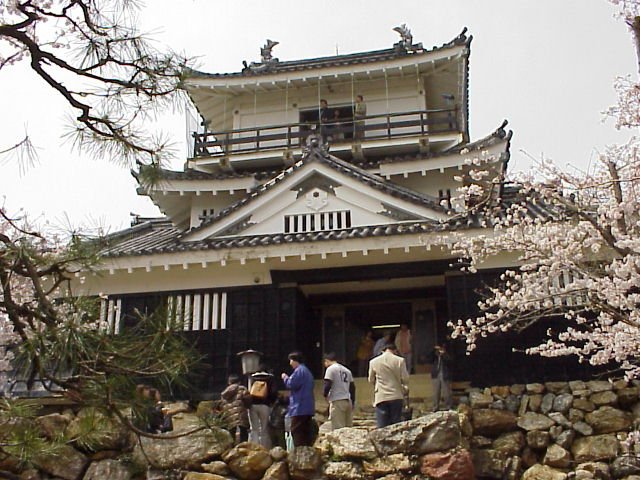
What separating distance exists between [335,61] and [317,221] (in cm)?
695

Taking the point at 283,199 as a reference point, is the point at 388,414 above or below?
below

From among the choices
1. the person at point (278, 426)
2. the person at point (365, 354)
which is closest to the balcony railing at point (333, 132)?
the person at point (365, 354)

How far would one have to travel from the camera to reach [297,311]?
1270cm

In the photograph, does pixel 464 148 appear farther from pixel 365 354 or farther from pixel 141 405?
pixel 141 405

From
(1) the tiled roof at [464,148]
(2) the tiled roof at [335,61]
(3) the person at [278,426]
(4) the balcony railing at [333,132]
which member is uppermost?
(2) the tiled roof at [335,61]

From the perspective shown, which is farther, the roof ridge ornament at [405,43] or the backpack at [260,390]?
Result: the roof ridge ornament at [405,43]

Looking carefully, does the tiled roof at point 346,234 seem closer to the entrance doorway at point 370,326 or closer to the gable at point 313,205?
the gable at point 313,205

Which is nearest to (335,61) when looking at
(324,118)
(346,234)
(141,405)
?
(324,118)

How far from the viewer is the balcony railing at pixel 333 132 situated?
53.8ft

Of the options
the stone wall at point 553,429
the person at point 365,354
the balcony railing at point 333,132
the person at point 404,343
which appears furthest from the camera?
the balcony railing at point 333,132

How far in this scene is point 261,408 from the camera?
941 cm

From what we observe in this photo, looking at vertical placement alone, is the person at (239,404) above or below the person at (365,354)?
below

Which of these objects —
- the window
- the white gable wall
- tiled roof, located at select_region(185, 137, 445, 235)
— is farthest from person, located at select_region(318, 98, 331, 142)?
the window

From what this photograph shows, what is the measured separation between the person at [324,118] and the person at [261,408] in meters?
8.55
